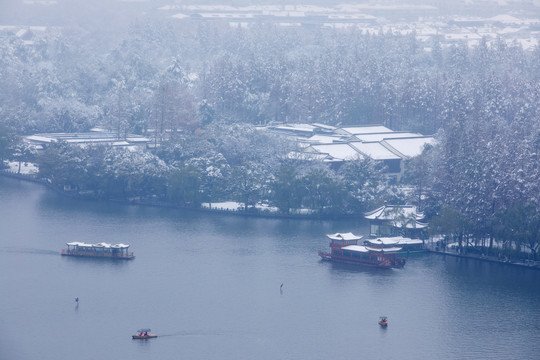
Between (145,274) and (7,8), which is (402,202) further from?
(7,8)

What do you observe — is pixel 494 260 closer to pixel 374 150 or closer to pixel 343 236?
pixel 343 236

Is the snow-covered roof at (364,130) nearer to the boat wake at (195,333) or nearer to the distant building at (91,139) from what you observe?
the distant building at (91,139)

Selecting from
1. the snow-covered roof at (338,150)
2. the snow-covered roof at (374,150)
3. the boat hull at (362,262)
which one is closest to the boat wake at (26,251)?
the boat hull at (362,262)

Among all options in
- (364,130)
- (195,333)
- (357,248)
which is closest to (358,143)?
(364,130)

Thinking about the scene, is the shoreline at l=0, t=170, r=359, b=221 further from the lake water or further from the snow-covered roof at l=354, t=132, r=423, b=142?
the snow-covered roof at l=354, t=132, r=423, b=142

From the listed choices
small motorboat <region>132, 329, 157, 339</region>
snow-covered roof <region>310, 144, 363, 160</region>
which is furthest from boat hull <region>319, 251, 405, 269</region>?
snow-covered roof <region>310, 144, 363, 160</region>

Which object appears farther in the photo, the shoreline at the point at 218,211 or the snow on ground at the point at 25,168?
the snow on ground at the point at 25,168

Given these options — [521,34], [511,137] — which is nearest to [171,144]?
[511,137]
